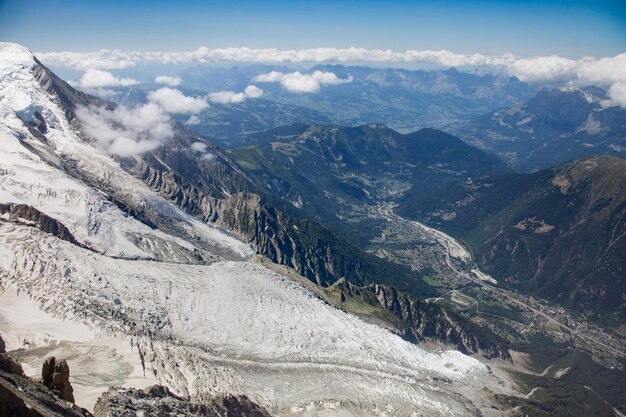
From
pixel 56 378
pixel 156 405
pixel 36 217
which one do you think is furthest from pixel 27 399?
pixel 36 217

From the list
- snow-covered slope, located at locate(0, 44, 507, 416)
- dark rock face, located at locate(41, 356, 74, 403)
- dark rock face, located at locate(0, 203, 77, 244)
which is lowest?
snow-covered slope, located at locate(0, 44, 507, 416)

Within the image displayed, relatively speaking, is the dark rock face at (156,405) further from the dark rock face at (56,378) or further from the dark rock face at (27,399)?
the dark rock face at (27,399)

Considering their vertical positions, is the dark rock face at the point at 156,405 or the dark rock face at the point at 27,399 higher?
the dark rock face at the point at 27,399

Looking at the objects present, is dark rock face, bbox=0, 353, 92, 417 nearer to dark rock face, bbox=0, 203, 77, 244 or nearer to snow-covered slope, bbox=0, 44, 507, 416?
snow-covered slope, bbox=0, 44, 507, 416

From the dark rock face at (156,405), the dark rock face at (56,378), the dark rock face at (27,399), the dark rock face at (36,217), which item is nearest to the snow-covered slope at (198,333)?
the dark rock face at (36,217)

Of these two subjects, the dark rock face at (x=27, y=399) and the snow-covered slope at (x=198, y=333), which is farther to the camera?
the snow-covered slope at (x=198, y=333)

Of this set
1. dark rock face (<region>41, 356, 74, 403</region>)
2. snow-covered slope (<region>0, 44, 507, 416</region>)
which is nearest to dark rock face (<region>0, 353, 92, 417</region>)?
dark rock face (<region>41, 356, 74, 403</region>)

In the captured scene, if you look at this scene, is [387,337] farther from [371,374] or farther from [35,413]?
[35,413]
